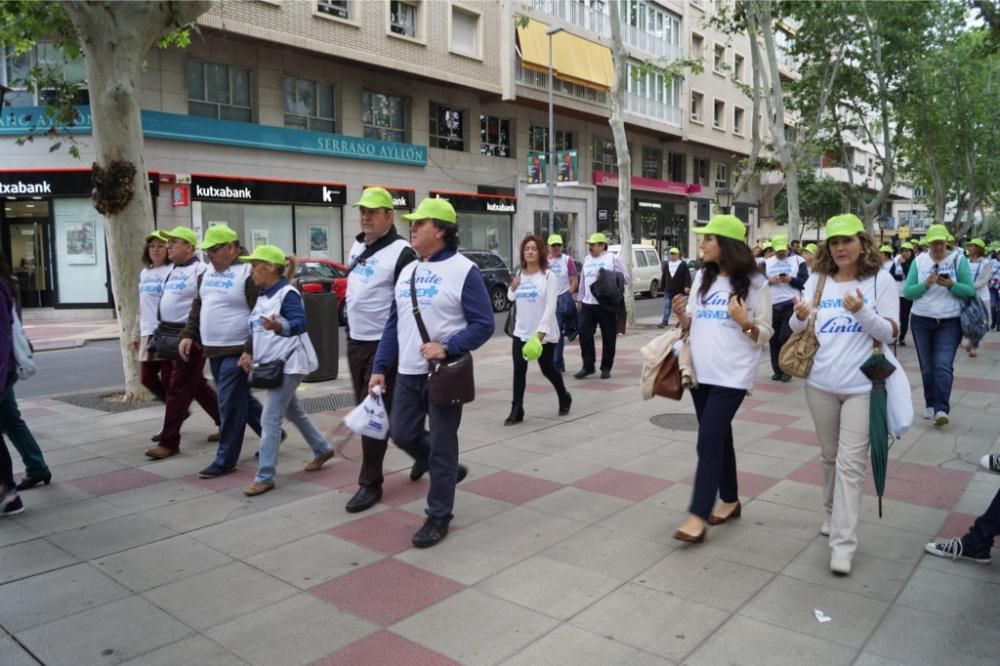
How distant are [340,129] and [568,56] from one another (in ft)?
34.0

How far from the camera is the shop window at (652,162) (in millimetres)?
38406

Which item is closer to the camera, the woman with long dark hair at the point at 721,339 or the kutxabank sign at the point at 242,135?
the woman with long dark hair at the point at 721,339

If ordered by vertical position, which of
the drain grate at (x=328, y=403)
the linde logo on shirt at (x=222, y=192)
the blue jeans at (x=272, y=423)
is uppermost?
the linde logo on shirt at (x=222, y=192)

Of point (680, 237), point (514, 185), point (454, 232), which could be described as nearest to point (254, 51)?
point (514, 185)

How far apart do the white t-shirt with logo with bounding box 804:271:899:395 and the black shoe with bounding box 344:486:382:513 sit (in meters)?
2.81

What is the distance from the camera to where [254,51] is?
71.2 feet

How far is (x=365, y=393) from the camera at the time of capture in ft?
18.0

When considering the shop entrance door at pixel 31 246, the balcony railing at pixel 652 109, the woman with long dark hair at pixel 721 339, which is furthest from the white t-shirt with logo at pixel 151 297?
the balcony railing at pixel 652 109

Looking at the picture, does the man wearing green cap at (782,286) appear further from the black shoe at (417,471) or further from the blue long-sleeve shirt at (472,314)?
the blue long-sleeve shirt at (472,314)

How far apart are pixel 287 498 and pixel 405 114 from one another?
22.7m

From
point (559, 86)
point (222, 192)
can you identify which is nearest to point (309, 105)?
point (222, 192)

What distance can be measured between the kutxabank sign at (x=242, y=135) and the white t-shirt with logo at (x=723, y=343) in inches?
663

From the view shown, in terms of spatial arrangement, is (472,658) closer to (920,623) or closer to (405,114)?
(920,623)

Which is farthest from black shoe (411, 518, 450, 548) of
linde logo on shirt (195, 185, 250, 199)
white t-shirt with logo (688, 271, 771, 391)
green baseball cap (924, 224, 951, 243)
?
linde logo on shirt (195, 185, 250, 199)
